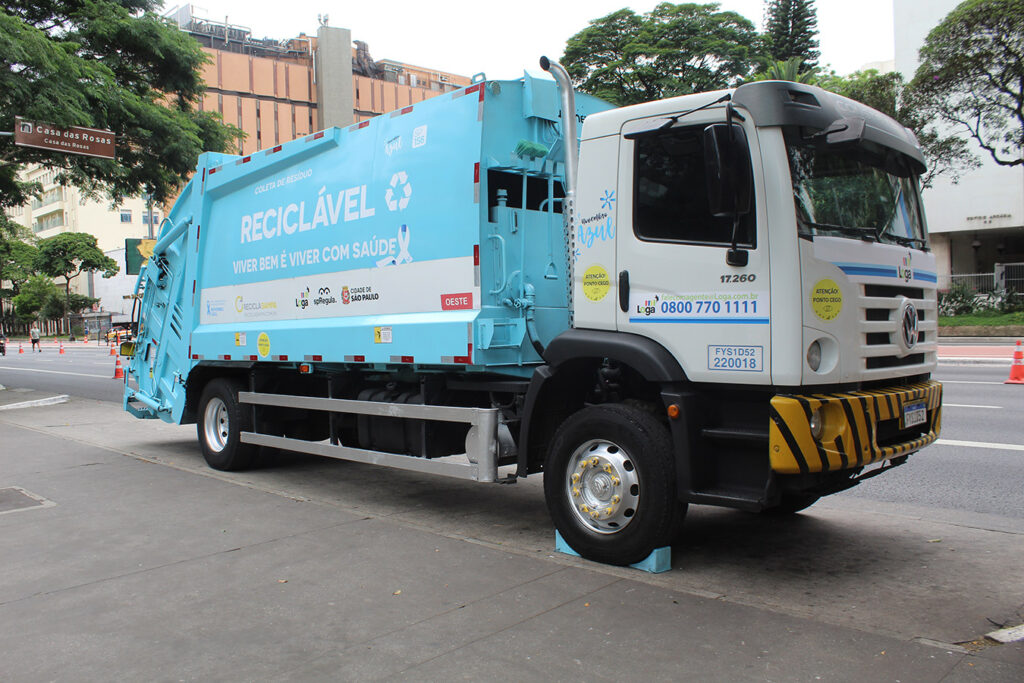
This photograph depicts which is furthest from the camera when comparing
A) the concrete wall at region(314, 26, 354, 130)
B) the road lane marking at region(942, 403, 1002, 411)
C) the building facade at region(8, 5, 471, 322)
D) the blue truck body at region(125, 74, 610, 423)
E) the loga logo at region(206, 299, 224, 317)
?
the concrete wall at region(314, 26, 354, 130)

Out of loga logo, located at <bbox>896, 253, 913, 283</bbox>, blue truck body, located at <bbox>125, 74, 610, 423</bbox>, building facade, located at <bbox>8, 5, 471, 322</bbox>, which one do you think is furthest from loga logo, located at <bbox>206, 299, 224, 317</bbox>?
building facade, located at <bbox>8, 5, 471, 322</bbox>

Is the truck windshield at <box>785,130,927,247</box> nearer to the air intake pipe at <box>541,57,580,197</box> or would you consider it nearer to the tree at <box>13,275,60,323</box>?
the air intake pipe at <box>541,57,580,197</box>

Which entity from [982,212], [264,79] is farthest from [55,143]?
[264,79]

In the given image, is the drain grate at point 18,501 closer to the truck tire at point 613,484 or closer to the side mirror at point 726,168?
the truck tire at point 613,484

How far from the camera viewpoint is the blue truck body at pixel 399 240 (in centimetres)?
587

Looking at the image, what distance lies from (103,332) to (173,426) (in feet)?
233

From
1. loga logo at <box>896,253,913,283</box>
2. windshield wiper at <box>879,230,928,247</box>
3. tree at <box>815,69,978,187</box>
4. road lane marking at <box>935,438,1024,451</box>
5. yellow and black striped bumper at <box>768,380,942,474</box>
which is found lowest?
road lane marking at <box>935,438,1024,451</box>

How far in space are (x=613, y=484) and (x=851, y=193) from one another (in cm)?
216

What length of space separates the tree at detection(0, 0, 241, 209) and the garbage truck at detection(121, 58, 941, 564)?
33.4 feet

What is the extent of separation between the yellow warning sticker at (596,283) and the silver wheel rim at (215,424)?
5.20m

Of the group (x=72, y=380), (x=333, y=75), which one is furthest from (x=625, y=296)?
(x=333, y=75)

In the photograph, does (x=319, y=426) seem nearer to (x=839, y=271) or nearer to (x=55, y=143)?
(x=839, y=271)

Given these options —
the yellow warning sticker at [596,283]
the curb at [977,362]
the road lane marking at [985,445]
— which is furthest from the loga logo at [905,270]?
the curb at [977,362]

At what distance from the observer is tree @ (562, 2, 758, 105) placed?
39.7 m
